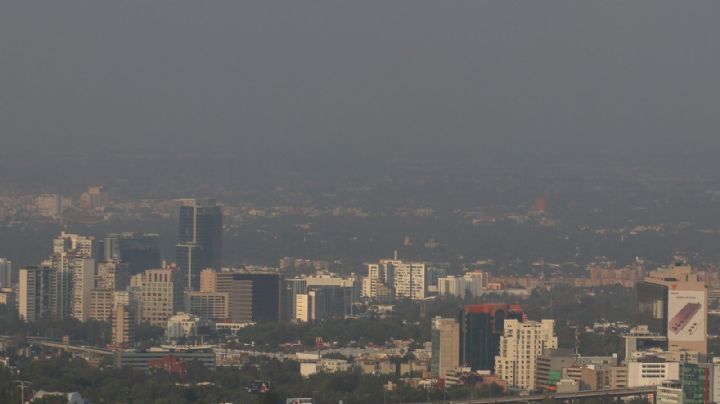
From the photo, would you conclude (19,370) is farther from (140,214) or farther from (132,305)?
(140,214)

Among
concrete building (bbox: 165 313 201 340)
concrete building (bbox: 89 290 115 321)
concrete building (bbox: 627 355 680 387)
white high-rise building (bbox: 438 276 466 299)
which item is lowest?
concrete building (bbox: 627 355 680 387)

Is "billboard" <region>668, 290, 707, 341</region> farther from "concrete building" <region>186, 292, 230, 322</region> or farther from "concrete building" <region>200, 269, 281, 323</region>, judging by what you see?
"concrete building" <region>186, 292, 230, 322</region>

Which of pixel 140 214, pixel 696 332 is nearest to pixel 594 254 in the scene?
pixel 140 214

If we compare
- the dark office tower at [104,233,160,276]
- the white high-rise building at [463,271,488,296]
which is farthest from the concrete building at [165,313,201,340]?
the white high-rise building at [463,271,488,296]

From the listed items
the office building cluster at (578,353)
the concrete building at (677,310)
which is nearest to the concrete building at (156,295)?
the office building cluster at (578,353)

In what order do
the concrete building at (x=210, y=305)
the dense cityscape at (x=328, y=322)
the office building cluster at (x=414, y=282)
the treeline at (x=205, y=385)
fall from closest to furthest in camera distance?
the treeline at (x=205, y=385)
the dense cityscape at (x=328, y=322)
the concrete building at (x=210, y=305)
the office building cluster at (x=414, y=282)

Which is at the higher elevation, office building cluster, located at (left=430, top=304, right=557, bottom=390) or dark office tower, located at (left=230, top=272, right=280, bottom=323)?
dark office tower, located at (left=230, top=272, right=280, bottom=323)

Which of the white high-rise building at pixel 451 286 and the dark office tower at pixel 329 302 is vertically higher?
the white high-rise building at pixel 451 286

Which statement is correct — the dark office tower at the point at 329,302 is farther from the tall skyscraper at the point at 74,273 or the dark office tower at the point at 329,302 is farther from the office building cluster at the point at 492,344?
the office building cluster at the point at 492,344
